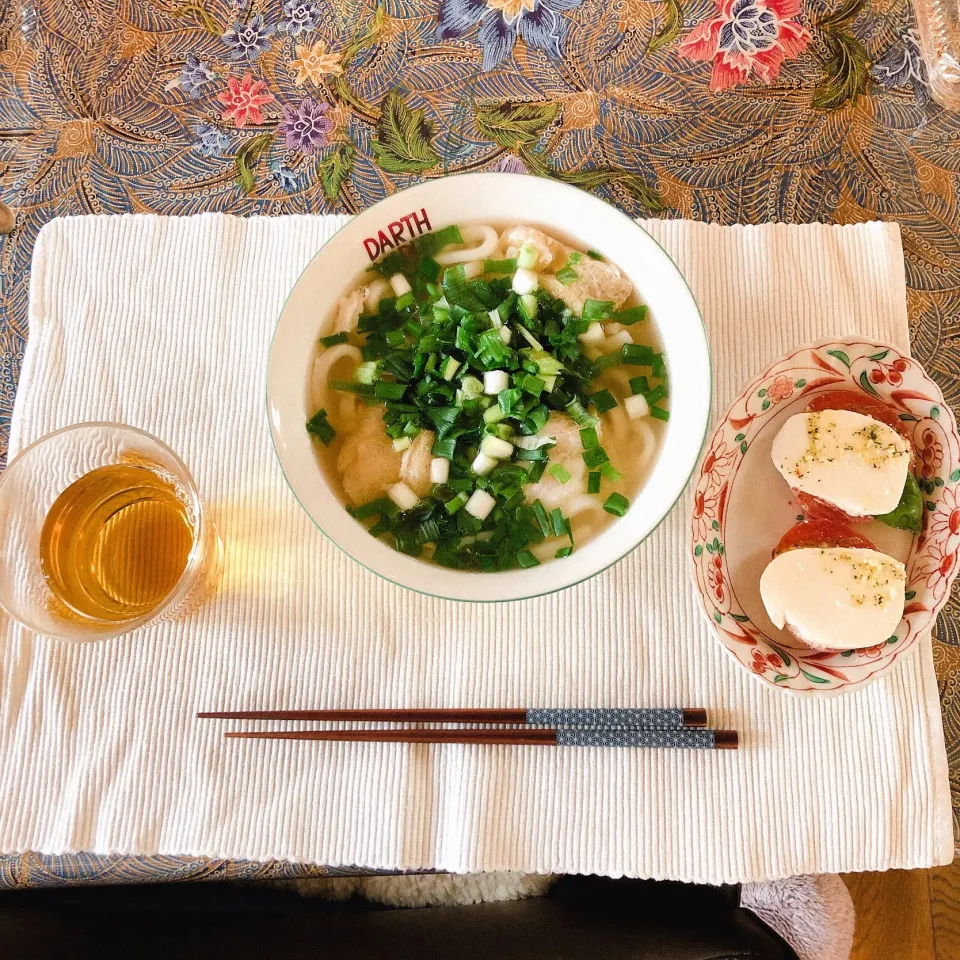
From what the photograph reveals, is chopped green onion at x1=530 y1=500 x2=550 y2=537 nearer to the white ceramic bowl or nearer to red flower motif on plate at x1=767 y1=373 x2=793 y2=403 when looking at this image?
the white ceramic bowl

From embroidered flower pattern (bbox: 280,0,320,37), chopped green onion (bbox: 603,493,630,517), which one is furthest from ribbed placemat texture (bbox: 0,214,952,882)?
embroidered flower pattern (bbox: 280,0,320,37)

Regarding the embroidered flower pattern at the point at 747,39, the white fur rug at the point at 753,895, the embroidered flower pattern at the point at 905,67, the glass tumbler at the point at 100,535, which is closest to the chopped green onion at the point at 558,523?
the glass tumbler at the point at 100,535

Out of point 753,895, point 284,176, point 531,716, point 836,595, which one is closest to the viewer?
point 836,595

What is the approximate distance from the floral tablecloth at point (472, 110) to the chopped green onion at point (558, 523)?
2.19 ft

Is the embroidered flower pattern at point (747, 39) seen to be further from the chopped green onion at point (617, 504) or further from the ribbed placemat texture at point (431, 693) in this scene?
the chopped green onion at point (617, 504)

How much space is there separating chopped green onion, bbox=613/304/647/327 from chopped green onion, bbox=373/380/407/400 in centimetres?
40

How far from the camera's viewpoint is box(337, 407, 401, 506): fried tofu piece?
125cm

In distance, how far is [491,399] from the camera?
125 centimetres

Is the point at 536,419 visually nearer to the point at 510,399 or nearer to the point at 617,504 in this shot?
the point at 510,399

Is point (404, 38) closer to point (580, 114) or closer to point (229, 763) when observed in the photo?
point (580, 114)

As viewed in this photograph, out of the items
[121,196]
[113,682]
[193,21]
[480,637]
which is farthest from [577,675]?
[193,21]

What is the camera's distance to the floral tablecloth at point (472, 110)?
1474 mm

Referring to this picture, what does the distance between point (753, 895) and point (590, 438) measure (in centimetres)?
94

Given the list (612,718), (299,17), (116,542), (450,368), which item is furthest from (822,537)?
(299,17)
